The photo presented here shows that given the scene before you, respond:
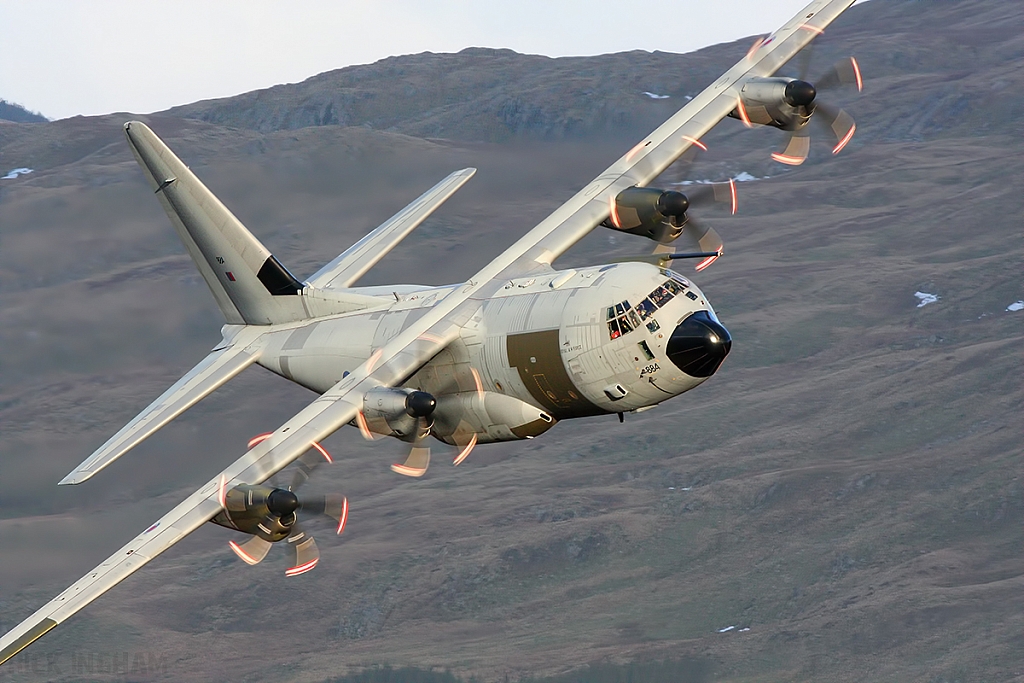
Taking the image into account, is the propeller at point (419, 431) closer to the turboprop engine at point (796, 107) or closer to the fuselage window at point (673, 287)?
the fuselage window at point (673, 287)

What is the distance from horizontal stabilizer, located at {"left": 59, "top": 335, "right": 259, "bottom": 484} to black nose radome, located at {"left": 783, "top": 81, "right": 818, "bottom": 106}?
20.3 m

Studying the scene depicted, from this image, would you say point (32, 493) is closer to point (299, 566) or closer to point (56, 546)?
point (56, 546)

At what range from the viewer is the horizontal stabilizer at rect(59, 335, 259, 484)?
48.5m

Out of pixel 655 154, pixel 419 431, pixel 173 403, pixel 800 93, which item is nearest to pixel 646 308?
pixel 419 431

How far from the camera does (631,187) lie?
5056 centimetres

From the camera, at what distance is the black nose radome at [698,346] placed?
42.4m

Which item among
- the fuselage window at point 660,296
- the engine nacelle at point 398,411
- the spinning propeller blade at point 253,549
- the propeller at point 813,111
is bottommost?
the spinning propeller blade at point 253,549

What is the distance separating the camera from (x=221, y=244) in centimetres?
5656

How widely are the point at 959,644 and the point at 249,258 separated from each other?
162593 mm

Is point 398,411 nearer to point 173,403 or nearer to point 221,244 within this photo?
point 173,403

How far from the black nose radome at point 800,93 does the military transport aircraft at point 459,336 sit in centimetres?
7

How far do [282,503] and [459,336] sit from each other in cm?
815

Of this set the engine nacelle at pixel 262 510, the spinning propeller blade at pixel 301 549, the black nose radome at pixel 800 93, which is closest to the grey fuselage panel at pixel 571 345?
the spinning propeller blade at pixel 301 549

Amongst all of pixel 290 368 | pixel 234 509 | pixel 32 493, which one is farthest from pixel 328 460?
pixel 32 493
